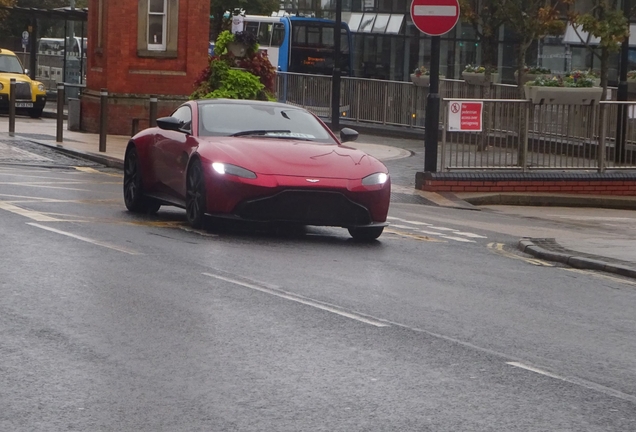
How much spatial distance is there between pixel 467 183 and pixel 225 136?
7357mm

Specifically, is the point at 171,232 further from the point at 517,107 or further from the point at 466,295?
the point at 517,107

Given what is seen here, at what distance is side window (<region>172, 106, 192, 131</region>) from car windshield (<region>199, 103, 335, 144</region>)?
5.5 inches

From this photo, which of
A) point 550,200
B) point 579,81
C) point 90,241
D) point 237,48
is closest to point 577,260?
point 90,241

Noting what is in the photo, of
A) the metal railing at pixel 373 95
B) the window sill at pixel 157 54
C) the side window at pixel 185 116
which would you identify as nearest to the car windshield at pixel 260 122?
the side window at pixel 185 116

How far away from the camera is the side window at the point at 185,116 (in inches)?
554

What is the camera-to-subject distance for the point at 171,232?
1298cm

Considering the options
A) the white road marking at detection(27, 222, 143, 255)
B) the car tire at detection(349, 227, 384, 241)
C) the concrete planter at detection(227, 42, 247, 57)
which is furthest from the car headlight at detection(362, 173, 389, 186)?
the concrete planter at detection(227, 42, 247, 57)

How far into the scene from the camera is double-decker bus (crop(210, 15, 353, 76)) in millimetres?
50531

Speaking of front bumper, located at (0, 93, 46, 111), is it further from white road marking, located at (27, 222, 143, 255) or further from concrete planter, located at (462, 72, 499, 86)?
white road marking, located at (27, 222, 143, 255)

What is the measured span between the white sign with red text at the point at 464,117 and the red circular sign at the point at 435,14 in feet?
3.64

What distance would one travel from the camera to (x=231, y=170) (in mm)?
12633

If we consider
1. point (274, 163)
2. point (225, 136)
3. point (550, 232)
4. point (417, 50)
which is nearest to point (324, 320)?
point (274, 163)

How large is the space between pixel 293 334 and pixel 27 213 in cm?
626

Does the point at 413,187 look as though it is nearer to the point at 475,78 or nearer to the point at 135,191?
the point at 135,191
